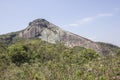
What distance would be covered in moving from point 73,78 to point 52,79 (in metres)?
1.38

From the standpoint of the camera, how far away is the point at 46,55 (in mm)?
82812

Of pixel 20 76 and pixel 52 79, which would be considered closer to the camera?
pixel 52 79

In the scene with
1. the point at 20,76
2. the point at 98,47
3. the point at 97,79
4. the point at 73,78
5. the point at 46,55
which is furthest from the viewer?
the point at 98,47

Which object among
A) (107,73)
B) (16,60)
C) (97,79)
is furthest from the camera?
(16,60)

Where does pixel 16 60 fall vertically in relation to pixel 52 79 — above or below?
below

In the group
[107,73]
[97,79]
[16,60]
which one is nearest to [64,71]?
[107,73]

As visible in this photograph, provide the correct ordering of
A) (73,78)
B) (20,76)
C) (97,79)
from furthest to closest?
(20,76) < (73,78) < (97,79)

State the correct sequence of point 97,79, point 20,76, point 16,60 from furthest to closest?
point 16,60, point 20,76, point 97,79

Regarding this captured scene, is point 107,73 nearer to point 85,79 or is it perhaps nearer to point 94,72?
point 94,72

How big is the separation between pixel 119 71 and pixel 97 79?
3.17 m

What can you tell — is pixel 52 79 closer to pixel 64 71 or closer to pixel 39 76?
pixel 39 76

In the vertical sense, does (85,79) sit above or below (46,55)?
above

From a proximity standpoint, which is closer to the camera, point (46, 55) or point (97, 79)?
point (97, 79)

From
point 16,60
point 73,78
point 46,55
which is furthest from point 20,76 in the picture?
point 46,55
